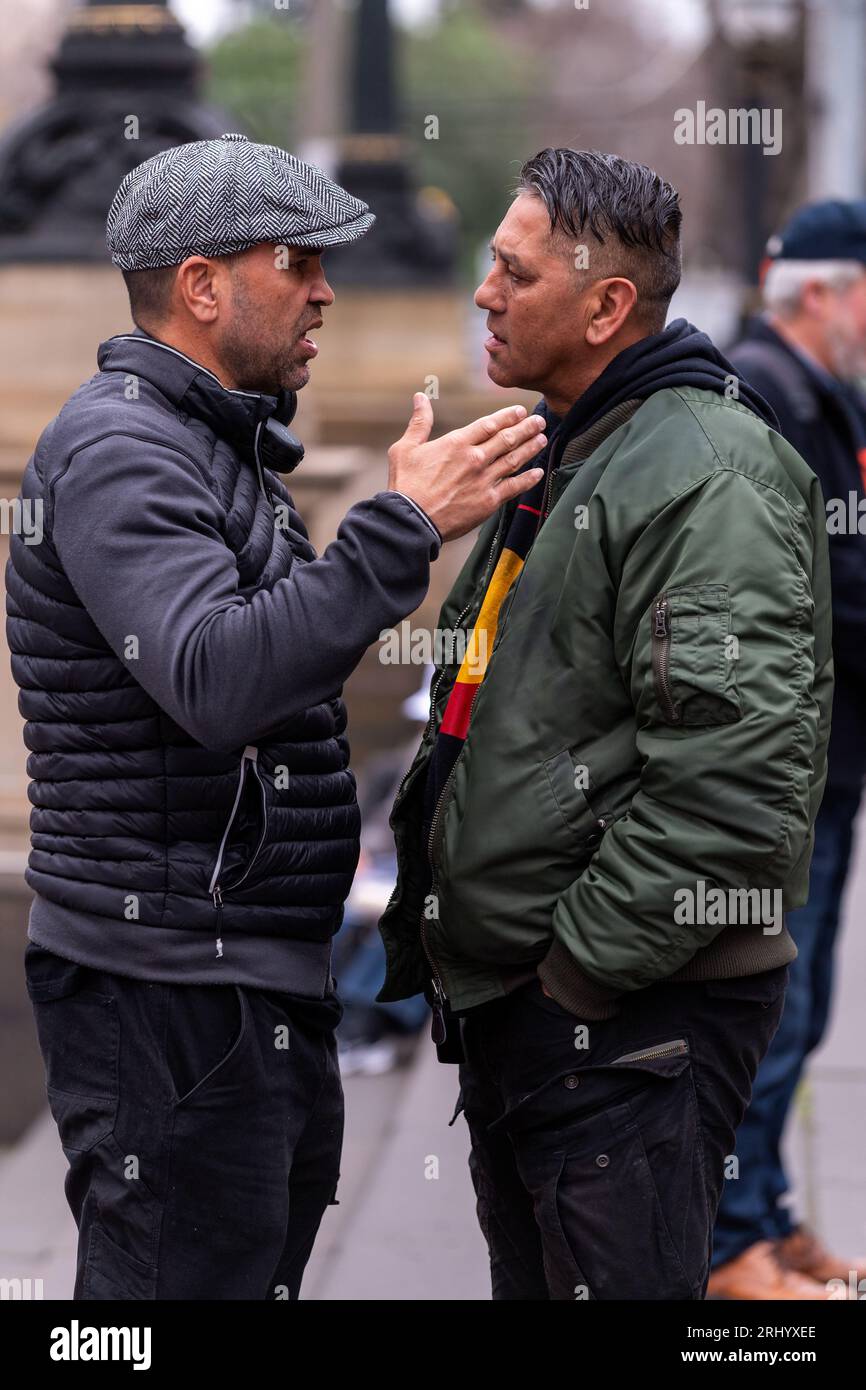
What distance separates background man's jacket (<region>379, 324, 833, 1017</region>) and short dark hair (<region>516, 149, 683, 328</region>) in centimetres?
11

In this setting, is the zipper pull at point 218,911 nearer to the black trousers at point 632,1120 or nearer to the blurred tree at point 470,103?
the black trousers at point 632,1120

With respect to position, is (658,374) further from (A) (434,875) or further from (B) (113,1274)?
(B) (113,1274)

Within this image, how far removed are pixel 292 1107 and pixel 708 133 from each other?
2907mm

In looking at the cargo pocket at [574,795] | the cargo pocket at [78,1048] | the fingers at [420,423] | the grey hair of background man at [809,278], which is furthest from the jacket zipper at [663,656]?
the grey hair of background man at [809,278]

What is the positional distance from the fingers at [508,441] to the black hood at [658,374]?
18 cm

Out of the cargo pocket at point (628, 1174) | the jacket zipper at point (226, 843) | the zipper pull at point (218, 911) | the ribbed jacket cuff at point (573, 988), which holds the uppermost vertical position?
the jacket zipper at point (226, 843)

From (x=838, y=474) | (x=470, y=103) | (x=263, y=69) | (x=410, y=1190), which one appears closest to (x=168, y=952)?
(x=838, y=474)

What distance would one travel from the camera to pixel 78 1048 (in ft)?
8.64

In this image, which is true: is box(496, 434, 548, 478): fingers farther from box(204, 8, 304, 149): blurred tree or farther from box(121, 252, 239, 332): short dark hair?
box(204, 8, 304, 149): blurred tree

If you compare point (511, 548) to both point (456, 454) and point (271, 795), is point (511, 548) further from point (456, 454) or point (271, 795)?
point (271, 795)

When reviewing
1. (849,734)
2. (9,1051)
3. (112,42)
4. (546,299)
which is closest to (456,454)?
(546,299)

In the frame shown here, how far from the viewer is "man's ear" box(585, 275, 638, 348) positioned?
2600mm

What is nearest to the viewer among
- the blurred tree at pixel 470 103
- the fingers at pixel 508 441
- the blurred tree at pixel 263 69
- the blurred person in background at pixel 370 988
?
the fingers at pixel 508 441

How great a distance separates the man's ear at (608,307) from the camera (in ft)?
8.53
